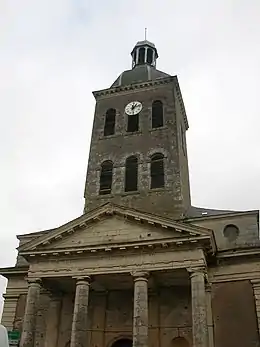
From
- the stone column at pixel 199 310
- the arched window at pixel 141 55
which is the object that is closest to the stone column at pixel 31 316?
the stone column at pixel 199 310

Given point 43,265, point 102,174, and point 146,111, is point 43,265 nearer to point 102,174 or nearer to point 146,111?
point 102,174

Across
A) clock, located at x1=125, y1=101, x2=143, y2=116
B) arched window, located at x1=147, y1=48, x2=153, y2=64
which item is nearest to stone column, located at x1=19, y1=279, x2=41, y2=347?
clock, located at x1=125, y1=101, x2=143, y2=116

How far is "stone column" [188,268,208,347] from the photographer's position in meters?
15.5

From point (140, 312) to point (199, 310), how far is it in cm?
231

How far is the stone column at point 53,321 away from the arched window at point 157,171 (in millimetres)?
8032

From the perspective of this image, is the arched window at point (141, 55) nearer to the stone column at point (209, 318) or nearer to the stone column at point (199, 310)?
the stone column at point (209, 318)

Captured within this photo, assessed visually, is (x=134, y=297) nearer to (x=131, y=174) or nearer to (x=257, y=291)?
(x=257, y=291)

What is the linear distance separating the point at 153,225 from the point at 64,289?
6254mm

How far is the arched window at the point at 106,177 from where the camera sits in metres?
25.0

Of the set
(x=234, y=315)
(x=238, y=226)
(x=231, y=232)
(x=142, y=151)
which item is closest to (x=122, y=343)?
(x=234, y=315)

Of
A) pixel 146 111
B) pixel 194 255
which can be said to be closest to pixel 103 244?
pixel 194 255

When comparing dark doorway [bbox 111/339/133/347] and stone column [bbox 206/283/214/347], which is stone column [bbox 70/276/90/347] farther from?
stone column [bbox 206/283/214/347]

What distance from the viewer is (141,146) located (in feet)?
85.7

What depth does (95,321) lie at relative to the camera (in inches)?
806
